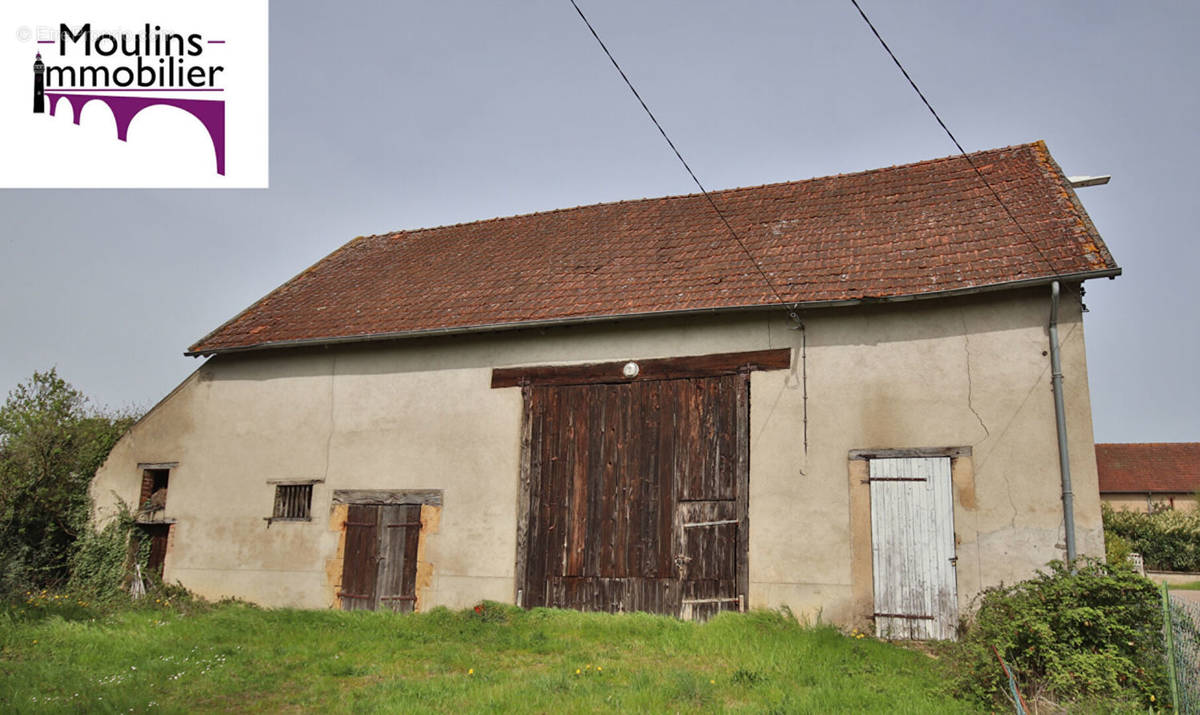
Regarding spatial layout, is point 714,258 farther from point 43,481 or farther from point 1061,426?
point 43,481

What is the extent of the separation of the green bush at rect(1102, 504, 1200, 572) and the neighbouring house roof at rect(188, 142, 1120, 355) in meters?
18.2

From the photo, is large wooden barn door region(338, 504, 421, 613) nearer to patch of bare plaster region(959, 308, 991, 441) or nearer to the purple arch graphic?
the purple arch graphic

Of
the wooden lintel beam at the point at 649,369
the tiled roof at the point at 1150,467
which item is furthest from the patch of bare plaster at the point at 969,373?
the tiled roof at the point at 1150,467

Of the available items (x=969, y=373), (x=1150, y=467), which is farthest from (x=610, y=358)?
(x=1150, y=467)

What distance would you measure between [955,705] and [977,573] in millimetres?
3026

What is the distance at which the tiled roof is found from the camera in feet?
120

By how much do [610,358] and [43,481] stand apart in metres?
10.4

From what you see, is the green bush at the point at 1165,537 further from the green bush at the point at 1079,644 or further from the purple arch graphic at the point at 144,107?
the purple arch graphic at the point at 144,107

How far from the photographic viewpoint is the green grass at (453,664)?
767cm

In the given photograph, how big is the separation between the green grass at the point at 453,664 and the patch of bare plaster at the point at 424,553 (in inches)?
25.3

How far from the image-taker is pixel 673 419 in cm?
1191

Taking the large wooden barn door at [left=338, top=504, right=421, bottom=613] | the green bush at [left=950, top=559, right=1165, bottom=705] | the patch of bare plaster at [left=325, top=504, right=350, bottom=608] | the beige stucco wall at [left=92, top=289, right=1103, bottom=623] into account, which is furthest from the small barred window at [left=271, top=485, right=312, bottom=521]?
the green bush at [left=950, top=559, right=1165, bottom=705]

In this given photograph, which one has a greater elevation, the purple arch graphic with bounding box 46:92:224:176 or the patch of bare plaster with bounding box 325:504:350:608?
the purple arch graphic with bounding box 46:92:224:176

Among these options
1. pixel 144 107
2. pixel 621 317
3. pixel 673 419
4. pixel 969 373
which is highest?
pixel 144 107
